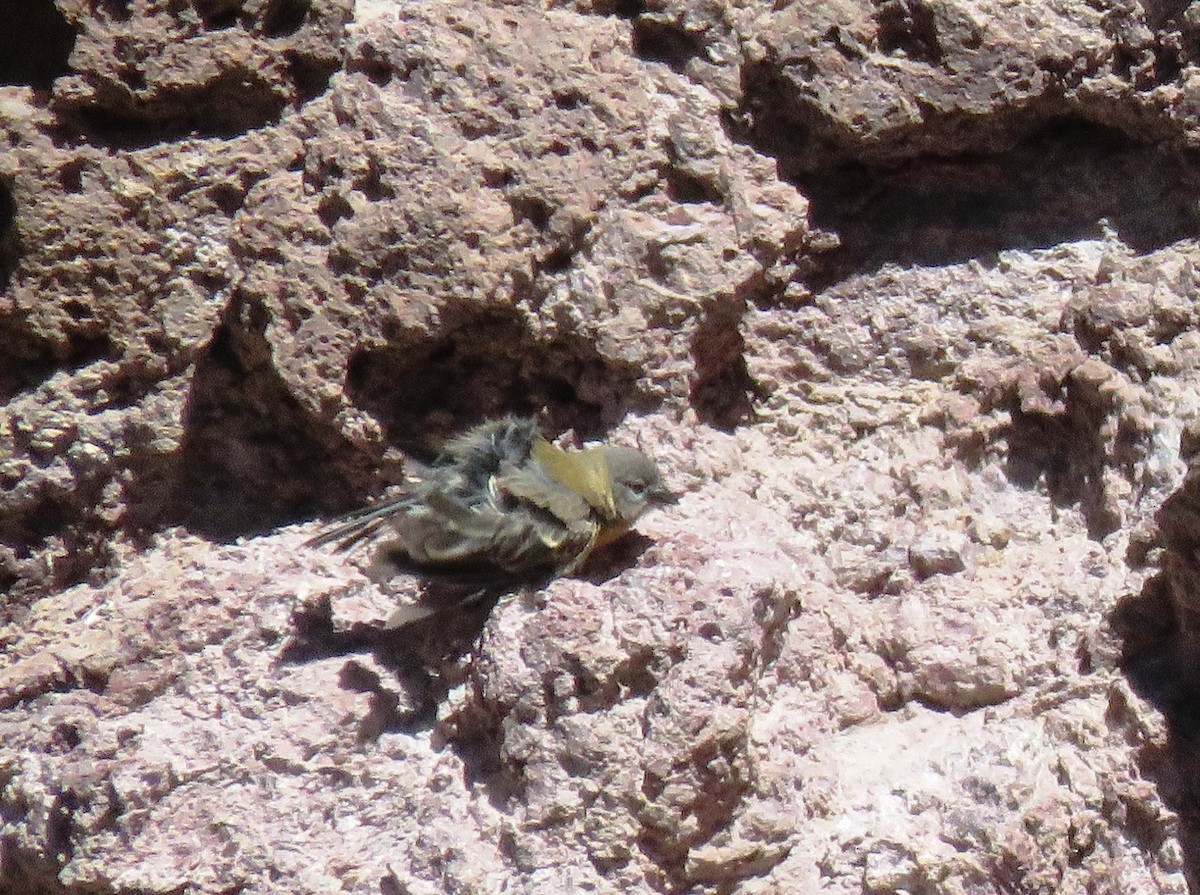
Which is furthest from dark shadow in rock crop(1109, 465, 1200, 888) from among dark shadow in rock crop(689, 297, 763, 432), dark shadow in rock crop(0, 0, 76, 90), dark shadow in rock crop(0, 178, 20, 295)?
dark shadow in rock crop(0, 0, 76, 90)

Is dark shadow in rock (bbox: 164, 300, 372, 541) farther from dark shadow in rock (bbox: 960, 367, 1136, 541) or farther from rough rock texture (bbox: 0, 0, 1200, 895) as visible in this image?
dark shadow in rock (bbox: 960, 367, 1136, 541)

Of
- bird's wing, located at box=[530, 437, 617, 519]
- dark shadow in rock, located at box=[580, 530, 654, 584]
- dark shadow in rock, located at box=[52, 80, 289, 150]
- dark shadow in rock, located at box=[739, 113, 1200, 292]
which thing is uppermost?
dark shadow in rock, located at box=[739, 113, 1200, 292]

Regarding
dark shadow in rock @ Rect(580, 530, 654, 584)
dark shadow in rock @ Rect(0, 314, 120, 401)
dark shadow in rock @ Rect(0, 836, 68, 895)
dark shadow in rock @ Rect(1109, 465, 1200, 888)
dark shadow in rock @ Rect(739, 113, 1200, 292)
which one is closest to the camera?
dark shadow in rock @ Rect(1109, 465, 1200, 888)

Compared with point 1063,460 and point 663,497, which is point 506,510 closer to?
point 663,497

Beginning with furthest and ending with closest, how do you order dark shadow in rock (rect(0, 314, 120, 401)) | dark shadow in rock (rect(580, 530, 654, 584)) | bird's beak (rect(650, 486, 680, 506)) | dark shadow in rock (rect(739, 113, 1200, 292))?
1. dark shadow in rock (rect(739, 113, 1200, 292))
2. dark shadow in rock (rect(0, 314, 120, 401))
3. bird's beak (rect(650, 486, 680, 506))
4. dark shadow in rock (rect(580, 530, 654, 584))

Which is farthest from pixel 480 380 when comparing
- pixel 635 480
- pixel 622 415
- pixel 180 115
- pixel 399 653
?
pixel 180 115

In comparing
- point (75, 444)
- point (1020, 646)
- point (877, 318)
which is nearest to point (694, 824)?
point (1020, 646)
